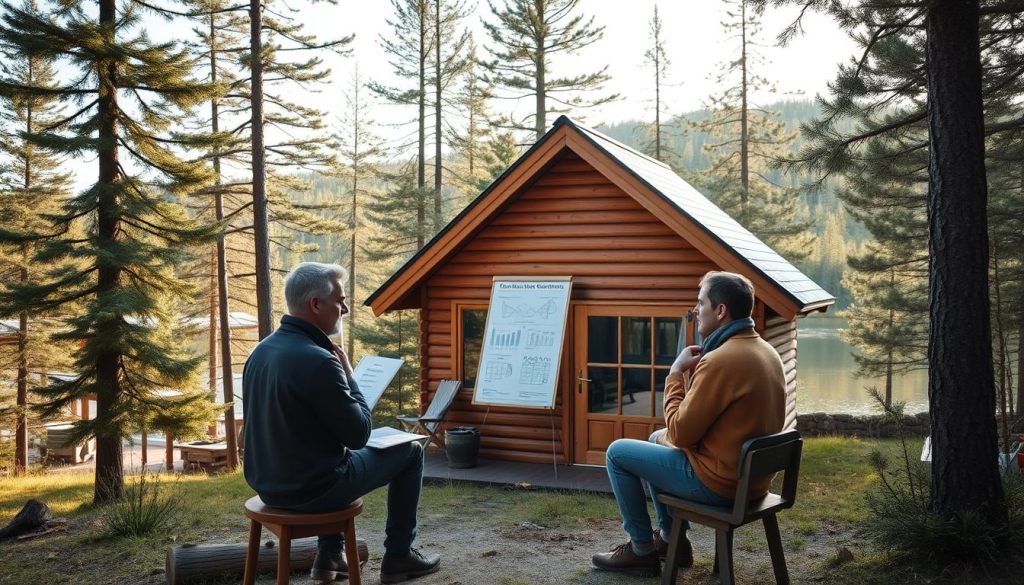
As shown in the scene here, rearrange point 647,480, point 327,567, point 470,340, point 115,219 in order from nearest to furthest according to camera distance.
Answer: point 647,480 → point 327,567 → point 115,219 → point 470,340

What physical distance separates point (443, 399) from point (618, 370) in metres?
1.90

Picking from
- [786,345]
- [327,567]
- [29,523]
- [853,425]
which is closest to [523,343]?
[786,345]

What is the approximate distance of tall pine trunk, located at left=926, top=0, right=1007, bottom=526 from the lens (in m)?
3.78

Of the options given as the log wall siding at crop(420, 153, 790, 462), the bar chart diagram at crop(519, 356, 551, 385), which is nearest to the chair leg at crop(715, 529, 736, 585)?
the bar chart diagram at crop(519, 356, 551, 385)

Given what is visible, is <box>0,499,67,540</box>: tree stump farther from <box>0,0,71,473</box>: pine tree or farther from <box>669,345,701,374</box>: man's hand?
<box>0,0,71,473</box>: pine tree

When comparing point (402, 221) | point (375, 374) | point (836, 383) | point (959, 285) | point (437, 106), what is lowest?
point (836, 383)

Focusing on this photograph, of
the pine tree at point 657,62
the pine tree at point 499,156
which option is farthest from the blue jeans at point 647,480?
the pine tree at point 657,62

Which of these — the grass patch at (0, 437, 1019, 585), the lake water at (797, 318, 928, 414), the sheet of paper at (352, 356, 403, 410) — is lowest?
the lake water at (797, 318, 928, 414)

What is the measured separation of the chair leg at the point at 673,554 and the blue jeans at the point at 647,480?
0.45 feet

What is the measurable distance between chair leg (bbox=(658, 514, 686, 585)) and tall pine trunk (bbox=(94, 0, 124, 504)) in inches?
222

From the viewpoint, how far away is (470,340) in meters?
8.37

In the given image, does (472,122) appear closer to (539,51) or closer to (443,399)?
(539,51)

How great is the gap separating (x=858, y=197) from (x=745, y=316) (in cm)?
1235

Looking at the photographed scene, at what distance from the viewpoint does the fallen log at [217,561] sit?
12.8 ft
